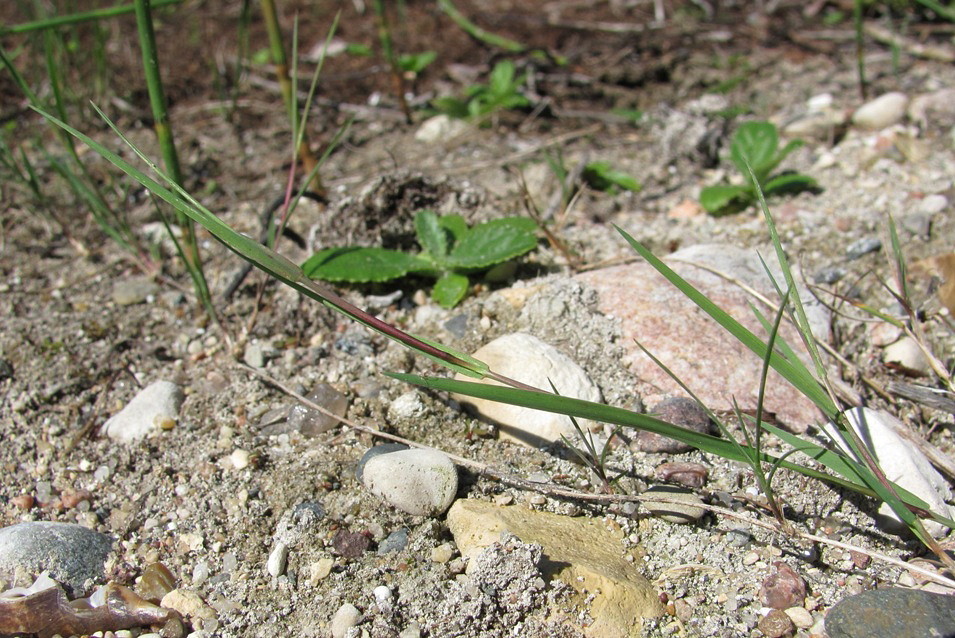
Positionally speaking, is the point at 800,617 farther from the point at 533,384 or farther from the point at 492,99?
the point at 492,99

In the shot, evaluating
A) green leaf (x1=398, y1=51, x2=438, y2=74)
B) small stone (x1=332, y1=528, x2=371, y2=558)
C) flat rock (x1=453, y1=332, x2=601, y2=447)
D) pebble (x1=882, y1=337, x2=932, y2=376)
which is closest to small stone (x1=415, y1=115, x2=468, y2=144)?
green leaf (x1=398, y1=51, x2=438, y2=74)

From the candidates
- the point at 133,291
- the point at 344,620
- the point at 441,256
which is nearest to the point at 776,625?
the point at 344,620

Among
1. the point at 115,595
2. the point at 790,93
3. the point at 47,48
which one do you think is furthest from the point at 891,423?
the point at 47,48

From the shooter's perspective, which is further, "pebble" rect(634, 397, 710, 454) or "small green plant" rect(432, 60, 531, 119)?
"small green plant" rect(432, 60, 531, 119)

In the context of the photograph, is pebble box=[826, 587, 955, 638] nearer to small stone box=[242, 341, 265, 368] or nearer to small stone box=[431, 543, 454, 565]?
small stone box=[431, 543, 454, 565]

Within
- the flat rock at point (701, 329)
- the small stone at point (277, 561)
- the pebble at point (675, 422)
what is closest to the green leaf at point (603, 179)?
the flat rock at point (701, 329)

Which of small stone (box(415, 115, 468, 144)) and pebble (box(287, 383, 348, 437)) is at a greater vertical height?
small stone (box(415, 115, 468, 144))

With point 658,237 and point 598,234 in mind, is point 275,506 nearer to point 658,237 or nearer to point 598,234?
point 598,234
